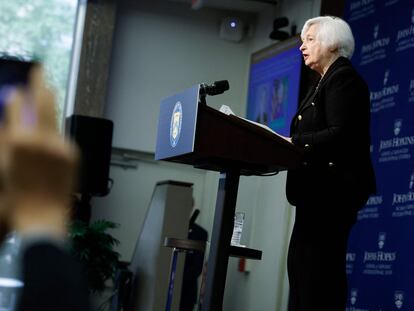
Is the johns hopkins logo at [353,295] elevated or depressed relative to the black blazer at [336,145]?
depressed

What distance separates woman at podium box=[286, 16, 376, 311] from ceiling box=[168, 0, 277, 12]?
5.22 m

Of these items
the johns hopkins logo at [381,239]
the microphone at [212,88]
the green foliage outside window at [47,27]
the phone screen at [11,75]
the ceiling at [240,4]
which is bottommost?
the johns hopkins logo at [381,239]

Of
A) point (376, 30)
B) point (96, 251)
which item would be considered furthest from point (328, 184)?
point (96, 251)

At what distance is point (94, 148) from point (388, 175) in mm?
3110

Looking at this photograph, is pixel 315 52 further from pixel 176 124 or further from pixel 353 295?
pixel 353 295

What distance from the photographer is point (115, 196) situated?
862cm

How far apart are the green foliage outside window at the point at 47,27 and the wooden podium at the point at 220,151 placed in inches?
207

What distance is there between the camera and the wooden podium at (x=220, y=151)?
9.02 ft

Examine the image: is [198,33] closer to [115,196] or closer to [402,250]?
[115,196]

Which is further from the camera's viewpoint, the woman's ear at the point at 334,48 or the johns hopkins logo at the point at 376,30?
the johns hopkins logo at the point at 376,30

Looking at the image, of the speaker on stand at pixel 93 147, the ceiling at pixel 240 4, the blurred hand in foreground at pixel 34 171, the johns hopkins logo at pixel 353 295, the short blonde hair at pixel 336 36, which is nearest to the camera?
the blurred hand in foreground at pixel 34 171

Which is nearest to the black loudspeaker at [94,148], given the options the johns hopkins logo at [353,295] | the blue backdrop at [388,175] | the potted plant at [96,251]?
the potted plant at [96,251]

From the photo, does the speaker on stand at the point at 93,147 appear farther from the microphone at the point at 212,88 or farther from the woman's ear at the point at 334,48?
the microphone at the point at 212,88

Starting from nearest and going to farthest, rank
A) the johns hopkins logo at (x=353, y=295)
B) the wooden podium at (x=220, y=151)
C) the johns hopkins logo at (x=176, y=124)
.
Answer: the wooden podium at (x=220, y=151)
the johns hopkins logo at (x=176, y=124)
the johns hopkins logo at (x=353, y=295)
